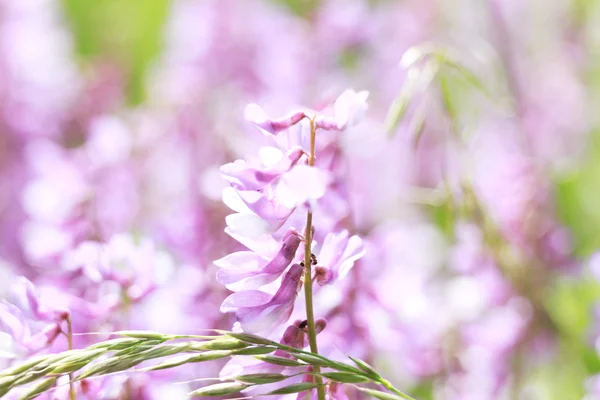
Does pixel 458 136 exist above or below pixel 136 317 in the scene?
above

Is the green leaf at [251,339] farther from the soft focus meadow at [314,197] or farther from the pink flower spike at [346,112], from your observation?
the pink flower spike at [346,112]

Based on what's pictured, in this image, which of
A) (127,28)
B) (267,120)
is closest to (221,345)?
(267,120)

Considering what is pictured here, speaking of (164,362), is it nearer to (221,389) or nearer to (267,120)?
(221,389)

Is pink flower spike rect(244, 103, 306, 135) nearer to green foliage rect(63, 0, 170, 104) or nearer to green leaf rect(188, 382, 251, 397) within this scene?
green leaf rect(188, 382, 251, 397)

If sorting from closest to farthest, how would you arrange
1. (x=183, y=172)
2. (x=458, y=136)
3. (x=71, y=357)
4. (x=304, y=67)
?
1. (x=71, y=357)
2. (x=458, y=136)
3. (x=183, y=172)
4. (x=304, y=67)

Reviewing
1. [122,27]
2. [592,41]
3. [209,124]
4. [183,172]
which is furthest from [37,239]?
[122,27]

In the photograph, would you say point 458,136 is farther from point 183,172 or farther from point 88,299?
point 183,172

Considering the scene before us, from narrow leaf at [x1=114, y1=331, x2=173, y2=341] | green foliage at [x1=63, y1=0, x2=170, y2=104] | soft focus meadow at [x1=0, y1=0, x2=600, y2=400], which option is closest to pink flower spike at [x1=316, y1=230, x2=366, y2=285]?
soft focus meadow at [x1=0, y1=0, x2=600, y2=400]
